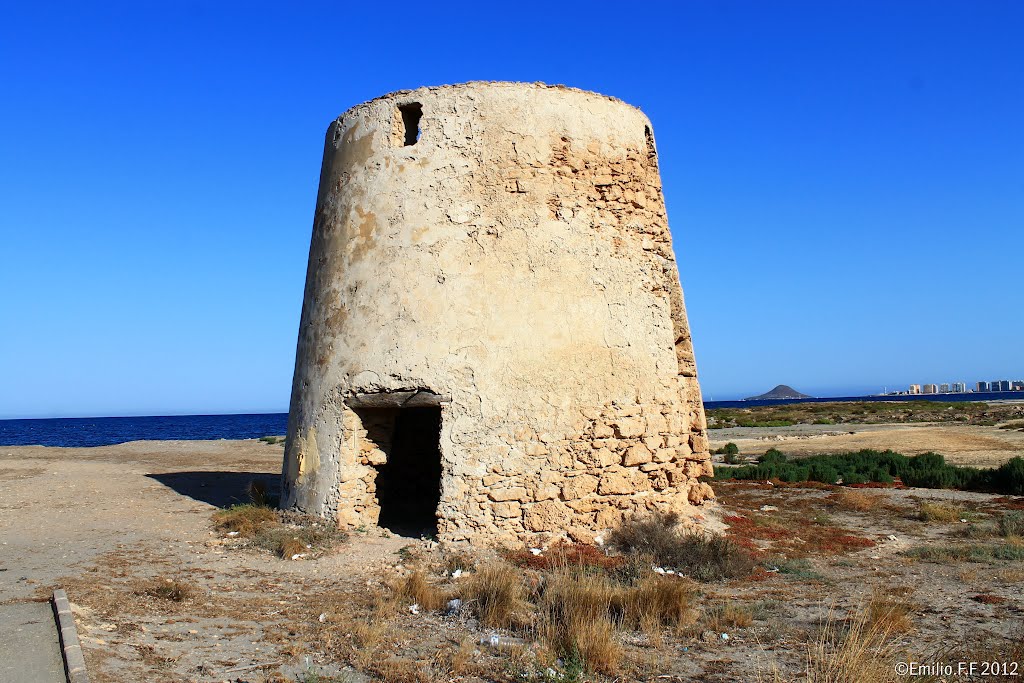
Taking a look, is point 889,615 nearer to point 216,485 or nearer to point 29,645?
point 29,645

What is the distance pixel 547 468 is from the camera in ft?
29.1

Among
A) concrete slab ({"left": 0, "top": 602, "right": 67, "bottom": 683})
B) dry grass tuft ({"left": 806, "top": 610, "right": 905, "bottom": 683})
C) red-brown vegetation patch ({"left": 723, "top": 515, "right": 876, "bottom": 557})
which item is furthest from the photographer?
red-brown vegetation patch ({"left": 723, "top": 515, "right": 876, "bottom": 557})

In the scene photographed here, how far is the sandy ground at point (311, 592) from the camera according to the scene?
5.25 metres

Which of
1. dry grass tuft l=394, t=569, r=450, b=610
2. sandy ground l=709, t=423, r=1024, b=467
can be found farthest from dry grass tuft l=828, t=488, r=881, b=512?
dry grass tuft l=394, t=569, r=450, b=610

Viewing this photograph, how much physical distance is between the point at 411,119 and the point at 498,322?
3.24 metres

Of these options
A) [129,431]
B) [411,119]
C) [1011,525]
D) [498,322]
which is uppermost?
[411,119]

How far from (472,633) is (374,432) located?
4.34 metres

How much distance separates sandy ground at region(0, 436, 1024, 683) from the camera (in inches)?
207

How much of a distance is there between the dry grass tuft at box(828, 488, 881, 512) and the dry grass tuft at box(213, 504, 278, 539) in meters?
8.93

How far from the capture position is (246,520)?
9.77 meters

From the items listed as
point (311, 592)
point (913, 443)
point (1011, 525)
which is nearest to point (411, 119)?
point (311, 592)

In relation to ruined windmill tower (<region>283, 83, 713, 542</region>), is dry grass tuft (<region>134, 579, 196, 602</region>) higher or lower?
lower

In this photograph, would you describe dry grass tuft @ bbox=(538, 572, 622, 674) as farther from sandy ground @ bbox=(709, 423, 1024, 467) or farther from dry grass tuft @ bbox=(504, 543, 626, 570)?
sandy ground @ bbox=(709, 423, 1024, 467)

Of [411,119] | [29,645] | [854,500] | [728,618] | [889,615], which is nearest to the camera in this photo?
[29,645]
